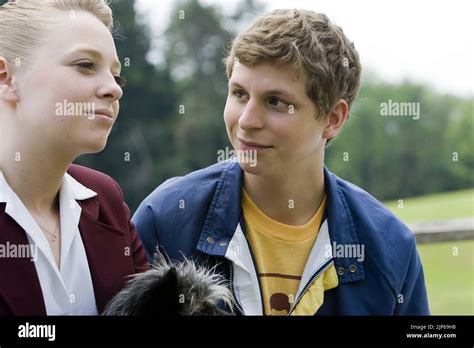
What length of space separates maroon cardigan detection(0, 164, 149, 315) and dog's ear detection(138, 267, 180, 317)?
92 millimetres

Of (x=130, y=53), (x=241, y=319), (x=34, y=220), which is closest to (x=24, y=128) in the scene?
(x=34, y=220)

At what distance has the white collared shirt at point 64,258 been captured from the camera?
1.38 meters

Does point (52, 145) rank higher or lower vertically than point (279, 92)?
lower

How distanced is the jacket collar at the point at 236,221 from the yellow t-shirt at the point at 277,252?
0.05 meters

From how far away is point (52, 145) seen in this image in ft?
4.62

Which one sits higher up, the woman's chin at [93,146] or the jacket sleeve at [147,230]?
the woman's chin at [93,146]

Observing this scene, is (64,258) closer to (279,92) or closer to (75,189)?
(75,189)

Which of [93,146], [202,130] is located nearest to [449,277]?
[93,146]

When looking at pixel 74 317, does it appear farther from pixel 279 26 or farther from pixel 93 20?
pixel 279 26

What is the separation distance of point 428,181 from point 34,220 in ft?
37.2

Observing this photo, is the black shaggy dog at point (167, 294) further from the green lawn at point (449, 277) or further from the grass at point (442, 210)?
the grass at point (442, 210)

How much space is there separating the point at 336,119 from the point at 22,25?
2.88 feet

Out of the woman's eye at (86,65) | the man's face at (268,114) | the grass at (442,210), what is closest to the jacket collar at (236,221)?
the man's face at (268,114)

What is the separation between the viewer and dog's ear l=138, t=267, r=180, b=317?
1406 mm
